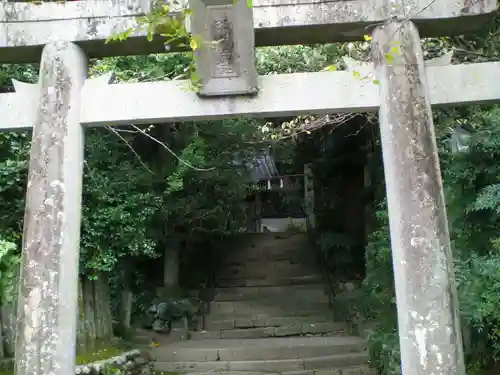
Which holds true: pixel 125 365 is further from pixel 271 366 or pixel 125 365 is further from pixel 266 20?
pixel 266 20

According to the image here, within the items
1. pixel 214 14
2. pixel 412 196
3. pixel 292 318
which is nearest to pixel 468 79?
pixel 412 196

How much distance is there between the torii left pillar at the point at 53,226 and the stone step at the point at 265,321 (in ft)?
23.5

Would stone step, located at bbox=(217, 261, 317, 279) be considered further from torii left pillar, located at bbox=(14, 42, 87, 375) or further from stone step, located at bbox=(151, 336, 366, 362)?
torii left pillar, located at bbox=(14, 42, 87, 375)

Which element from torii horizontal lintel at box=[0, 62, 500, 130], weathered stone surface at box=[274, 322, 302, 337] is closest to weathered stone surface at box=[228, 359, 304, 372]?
weathered stone surface at box=[274, 322, 302, 337]

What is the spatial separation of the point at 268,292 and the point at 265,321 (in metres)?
1.66

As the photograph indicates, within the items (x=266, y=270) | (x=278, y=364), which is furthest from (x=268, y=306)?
(x=278, y=364)

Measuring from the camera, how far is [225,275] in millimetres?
13445

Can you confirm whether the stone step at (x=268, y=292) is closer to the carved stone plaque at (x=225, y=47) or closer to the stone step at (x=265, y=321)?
the stone step at (x=265, y=321)

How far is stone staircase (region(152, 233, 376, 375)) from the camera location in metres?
8.86

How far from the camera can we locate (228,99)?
420 centimetres

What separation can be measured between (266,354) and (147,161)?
379 cm

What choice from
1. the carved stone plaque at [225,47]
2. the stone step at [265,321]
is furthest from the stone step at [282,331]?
the carved stone plaque at [225,47]

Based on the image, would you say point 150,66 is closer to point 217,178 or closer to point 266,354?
point 217,178

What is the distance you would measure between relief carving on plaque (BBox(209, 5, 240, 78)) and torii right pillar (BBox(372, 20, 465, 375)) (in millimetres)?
1070
